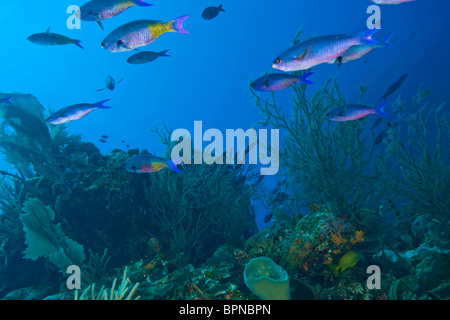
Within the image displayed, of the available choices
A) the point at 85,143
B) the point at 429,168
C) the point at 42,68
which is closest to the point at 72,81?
the point at 42,68

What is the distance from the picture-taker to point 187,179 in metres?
6.14

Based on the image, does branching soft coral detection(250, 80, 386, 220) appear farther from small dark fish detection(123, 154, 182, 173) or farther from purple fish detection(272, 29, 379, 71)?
small dark fish detection(123, 154, 182, 173)

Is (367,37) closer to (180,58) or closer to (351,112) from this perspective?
(351,112)

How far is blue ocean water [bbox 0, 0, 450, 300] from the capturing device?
72500 mm

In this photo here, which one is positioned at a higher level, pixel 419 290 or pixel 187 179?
pixel 187 179

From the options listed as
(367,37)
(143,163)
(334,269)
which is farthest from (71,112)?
(334,269)

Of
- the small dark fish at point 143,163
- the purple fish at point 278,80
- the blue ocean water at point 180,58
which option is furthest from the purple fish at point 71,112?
the blue ocean water at point 180,58

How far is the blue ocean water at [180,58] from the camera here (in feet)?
238

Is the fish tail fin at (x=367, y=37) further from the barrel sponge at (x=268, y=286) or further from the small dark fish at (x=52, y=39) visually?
the small dark fish at (x=52, y=39)

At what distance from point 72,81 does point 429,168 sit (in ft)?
441

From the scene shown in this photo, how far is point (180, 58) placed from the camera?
10681cm

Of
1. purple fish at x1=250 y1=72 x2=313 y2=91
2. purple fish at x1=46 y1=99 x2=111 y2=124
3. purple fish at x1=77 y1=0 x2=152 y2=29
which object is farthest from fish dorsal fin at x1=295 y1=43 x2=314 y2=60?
purple fish at x1=46 y1=99 x2=111 y2=124
